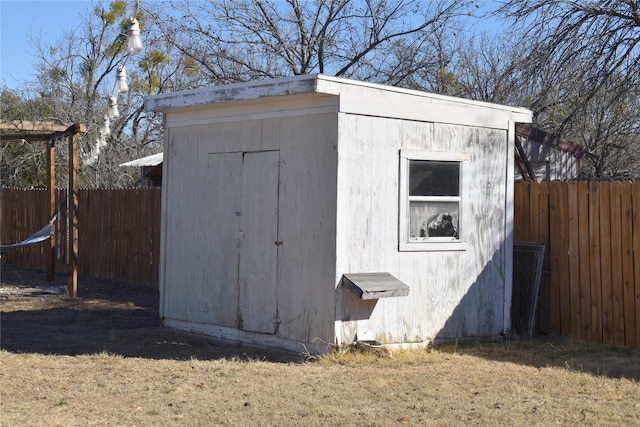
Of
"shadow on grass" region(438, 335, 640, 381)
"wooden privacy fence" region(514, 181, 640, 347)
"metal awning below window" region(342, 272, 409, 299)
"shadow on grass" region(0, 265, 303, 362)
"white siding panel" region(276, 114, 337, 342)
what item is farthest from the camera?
"wooden privacy fence" region(514, 181, 640, 347)

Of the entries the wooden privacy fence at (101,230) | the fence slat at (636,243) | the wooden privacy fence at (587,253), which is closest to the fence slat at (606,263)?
the wooden privacy fence at (587,253)

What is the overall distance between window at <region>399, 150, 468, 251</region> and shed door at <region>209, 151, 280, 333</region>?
149cm

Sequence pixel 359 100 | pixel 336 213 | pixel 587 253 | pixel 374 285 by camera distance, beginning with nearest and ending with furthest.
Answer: pixel 374 285 → pixel 336 213 → pixel 359 100 → pixel 587 253

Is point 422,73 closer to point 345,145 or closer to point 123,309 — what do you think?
point 123,309

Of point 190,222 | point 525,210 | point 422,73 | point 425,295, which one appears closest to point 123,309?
point 190,222

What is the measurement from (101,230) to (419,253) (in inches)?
356

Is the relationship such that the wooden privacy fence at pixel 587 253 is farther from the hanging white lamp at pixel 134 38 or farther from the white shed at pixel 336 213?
the hanging white lamp at pixel 134 38

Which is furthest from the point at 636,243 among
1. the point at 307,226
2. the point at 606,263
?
the point at 307,226

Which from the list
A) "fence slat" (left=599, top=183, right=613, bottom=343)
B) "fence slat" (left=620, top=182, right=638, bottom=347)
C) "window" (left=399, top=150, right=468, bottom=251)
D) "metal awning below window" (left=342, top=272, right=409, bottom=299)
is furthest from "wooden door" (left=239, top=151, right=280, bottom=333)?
"fence slat" (left=620, top=182, right=638, bottom=347)

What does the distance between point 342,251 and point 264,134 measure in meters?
1.77

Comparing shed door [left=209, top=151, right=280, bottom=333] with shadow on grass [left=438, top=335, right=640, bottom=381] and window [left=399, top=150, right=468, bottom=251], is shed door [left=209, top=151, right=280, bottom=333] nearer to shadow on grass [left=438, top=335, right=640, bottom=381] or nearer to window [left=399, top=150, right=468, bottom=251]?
window [left=399, top=150, right=468, bottom=251]

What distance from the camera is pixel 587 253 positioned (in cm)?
990

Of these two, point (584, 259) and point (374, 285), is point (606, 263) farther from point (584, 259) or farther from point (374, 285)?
point (374, 285)

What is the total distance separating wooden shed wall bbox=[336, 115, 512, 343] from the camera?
29.0ft
